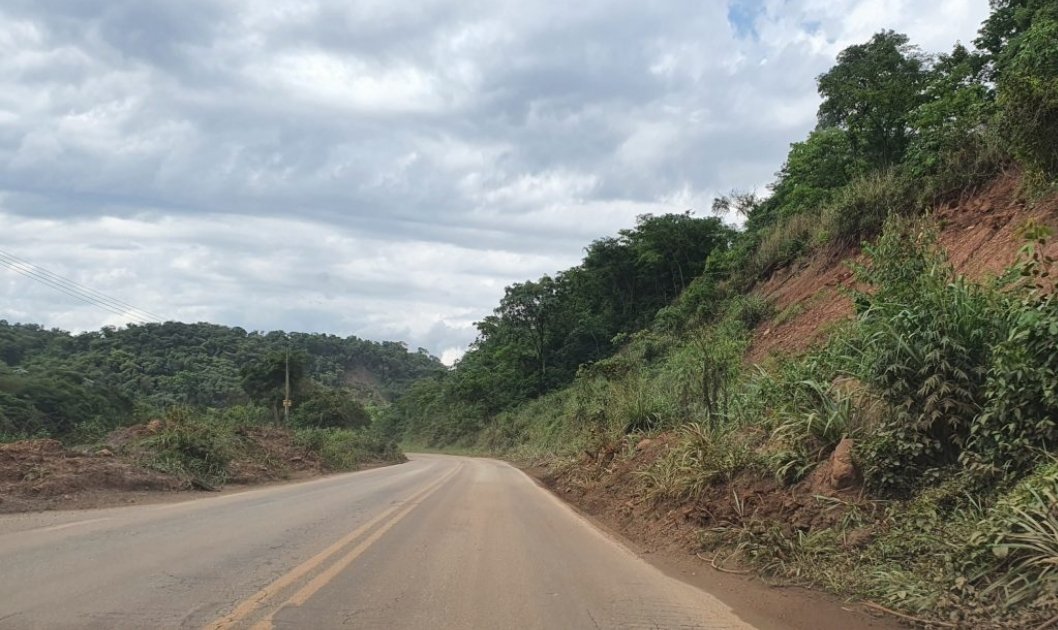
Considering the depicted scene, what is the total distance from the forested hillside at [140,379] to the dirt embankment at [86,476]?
12.9ft

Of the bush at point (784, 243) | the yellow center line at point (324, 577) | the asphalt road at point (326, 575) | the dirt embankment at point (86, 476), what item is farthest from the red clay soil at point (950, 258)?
the dirt embankment at point (86, 476)

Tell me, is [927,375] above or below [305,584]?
above

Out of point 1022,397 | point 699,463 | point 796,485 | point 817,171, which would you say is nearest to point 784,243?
point 817,171

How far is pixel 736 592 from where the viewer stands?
6.80 m

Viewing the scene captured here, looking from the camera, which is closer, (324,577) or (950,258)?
(324,577)

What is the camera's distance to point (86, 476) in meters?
15.3

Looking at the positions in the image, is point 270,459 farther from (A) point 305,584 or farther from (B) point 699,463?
(A) point 305,584

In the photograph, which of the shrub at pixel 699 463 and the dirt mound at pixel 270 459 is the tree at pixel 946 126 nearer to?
the shrub at pixel 699 463

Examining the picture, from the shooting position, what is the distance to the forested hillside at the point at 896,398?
589 centimetres

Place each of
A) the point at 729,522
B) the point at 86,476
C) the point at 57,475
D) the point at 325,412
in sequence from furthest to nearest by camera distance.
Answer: the point at 325,412 → the point at 86,476 → the point at 57,475 → the point at 729,522

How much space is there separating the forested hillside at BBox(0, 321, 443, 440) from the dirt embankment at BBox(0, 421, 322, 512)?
3.93 metres

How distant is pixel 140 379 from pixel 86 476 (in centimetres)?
3868

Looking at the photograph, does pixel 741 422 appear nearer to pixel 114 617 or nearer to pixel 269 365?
pixel 114 617

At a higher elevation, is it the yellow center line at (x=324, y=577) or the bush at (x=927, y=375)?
the bush at (x=927, y=375)
